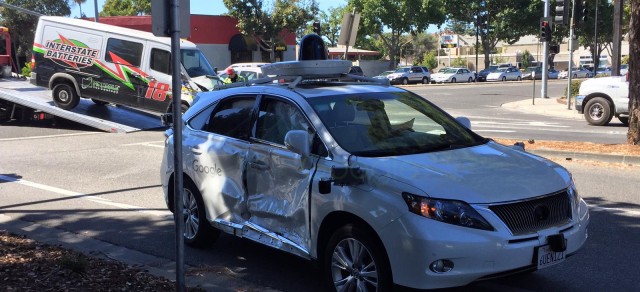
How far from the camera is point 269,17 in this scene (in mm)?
49969

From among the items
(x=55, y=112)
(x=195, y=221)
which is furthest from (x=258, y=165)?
(x=55, y=112)

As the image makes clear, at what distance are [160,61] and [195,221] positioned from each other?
1100cm

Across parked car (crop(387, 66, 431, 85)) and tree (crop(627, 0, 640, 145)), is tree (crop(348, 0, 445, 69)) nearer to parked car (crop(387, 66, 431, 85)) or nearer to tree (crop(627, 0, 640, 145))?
parked car (crop(387, 66, 431, 85))

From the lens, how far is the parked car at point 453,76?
58625 mm

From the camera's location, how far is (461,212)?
4.12 m

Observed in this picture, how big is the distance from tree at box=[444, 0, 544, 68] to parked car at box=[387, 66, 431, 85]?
11.4 meters

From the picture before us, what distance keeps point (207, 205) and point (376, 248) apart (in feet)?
7.32

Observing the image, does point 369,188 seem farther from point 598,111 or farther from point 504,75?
point 504,75

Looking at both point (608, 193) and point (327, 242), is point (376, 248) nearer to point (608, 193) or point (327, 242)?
point (327, 242)

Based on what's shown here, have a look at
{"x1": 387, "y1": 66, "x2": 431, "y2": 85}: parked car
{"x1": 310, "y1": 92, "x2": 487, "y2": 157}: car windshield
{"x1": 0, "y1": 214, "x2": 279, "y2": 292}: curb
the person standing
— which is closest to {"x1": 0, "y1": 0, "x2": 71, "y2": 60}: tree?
{"x1": 387, "y1": 66, "x2": 431, "y2": 85}: parked car

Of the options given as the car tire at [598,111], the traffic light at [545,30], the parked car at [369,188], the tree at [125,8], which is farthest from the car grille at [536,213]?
the tree at [125,8]

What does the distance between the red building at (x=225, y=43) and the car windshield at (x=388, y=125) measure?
43.0 m

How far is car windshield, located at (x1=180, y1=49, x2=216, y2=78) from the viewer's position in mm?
17172

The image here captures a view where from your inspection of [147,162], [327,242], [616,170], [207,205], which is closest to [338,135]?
[327,242]
